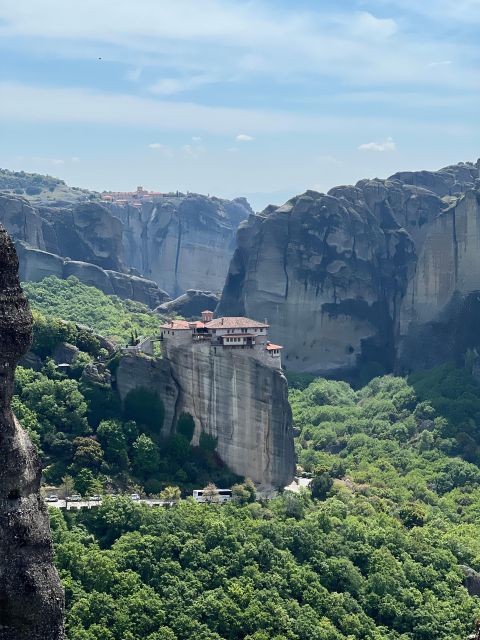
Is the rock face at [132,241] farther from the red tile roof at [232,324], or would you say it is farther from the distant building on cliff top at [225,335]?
the red tile roof at [232,324]

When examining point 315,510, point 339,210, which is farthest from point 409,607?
point 339,210

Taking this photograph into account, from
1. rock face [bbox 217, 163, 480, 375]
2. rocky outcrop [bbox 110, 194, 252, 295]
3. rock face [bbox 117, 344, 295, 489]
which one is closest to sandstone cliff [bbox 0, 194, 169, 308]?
rock face [bbox 217, 163, 480, 375]

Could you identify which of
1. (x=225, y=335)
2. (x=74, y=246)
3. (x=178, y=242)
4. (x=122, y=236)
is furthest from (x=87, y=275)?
(x=225, y=335)

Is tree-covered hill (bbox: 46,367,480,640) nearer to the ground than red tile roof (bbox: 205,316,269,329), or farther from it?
nearer to the ground

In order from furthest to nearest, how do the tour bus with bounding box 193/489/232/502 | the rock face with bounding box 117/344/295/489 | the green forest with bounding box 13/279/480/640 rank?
1. the rock face with bounding box 117/344/295/489
2. the tour bus with bounding box 193/489/232/502
3. the green forest with bounding box 13/279/480/640

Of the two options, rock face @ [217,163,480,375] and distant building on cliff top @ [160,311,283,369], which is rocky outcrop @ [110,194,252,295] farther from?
distant building on cliff top @ [160,311,283,369]

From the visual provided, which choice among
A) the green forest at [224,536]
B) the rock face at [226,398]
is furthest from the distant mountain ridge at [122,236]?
the rock face at [226,398]
